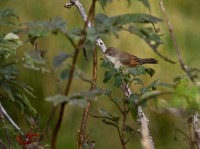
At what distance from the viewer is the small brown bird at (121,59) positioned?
127 cm

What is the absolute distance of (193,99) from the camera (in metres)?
0.66

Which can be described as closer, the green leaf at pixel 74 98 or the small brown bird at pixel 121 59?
the green leaf at pixel 74 98

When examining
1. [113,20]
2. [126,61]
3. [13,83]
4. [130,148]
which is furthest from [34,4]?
[113,20]

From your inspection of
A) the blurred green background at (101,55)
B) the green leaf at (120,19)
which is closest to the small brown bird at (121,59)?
the blurred green background at (101,55)

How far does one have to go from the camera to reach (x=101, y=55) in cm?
160

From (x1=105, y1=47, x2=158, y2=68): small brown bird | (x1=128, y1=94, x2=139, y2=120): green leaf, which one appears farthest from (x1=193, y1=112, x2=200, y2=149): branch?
(x1=105, y1=47, x2=158, y2=68): small brown bird

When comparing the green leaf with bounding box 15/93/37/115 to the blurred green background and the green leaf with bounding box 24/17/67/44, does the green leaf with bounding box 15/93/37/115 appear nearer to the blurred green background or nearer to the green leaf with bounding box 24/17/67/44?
the green leaf with bounding box 24/17/67/44

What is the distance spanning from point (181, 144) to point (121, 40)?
384mm

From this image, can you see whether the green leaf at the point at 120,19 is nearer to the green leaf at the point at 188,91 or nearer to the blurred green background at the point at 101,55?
the green leaf at the point at 188,91

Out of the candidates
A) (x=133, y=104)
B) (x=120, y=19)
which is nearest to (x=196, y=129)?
(x=133, y=104)

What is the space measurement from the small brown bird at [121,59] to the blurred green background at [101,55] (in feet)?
0.38

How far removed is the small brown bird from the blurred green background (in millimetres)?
117

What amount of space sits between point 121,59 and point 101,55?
238 mm

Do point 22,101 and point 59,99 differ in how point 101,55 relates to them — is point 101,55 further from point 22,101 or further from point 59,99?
point 59,99
